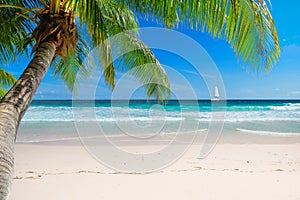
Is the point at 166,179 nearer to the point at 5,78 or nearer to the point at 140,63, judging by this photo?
the point at 140,63

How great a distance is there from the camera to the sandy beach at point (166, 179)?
13.6ft

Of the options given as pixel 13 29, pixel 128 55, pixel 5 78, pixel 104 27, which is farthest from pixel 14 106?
pixel 5 78

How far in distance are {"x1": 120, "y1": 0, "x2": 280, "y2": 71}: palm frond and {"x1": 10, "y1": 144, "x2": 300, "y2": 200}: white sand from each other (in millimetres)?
2107

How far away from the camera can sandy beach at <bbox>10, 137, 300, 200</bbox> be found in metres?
4.14

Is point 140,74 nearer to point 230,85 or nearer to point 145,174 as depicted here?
point 145,174

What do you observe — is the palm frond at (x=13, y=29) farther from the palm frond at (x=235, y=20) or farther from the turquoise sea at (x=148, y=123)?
the turquoise sea at (x=148, y=123)

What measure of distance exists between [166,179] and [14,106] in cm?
340

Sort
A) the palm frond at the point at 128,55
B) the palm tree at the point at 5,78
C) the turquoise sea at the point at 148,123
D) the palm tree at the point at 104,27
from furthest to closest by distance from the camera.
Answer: the turquoise sea at the point at 148,123 → the palm tree at the point at 5,78 → the palm frond at the point at 128,55 → the palm tree at the point at 104,27

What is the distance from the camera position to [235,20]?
281cm

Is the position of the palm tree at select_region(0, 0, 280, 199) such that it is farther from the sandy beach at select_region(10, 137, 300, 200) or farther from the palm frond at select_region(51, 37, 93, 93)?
the sandy beach at select_region(10, 137, 300, 200)

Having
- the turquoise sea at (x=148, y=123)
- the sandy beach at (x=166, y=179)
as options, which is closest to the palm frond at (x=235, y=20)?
the sandy beach at (x=166, y=179)

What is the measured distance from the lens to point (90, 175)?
17.0 ft

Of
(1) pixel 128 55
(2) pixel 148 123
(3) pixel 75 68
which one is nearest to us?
(1) pixel 128 55

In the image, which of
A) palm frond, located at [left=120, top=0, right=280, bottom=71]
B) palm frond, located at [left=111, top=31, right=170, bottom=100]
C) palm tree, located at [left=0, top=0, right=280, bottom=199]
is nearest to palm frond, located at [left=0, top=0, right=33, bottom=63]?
palm tree, located at [left=0, top=0, right=280, bottom=199]
